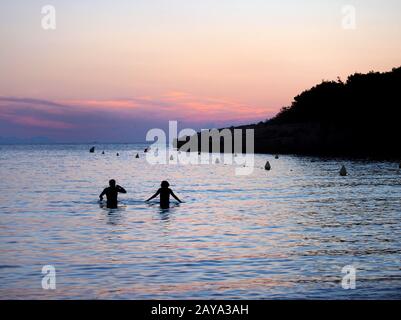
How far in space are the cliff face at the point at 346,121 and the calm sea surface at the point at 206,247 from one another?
270 feet

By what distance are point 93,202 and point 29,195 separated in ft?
28.4

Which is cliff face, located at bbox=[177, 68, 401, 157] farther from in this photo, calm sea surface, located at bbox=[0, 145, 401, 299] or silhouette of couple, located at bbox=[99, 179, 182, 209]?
silhouette of couple, located at bbox=[99, 179, 182, 209]

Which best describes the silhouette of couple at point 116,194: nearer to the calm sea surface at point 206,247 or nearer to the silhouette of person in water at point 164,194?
the silhouette of person in water at point 164,194

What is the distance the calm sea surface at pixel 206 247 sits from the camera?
14.4 metres

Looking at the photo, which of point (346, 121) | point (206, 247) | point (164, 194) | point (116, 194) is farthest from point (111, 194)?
point (346, 121)

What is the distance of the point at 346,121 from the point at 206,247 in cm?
11439

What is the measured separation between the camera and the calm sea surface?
47.3 ft

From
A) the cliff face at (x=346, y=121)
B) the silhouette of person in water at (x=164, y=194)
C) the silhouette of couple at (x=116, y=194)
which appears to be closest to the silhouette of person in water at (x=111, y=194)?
the silhouette of couple at (x=116, y=194)

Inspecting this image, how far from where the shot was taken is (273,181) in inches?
2221

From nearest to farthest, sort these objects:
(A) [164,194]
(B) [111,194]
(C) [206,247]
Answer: (C) [206,247]
(B) [111,194]
(A) [164,194]

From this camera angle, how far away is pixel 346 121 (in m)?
130

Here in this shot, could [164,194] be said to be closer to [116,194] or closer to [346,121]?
[116,194]
